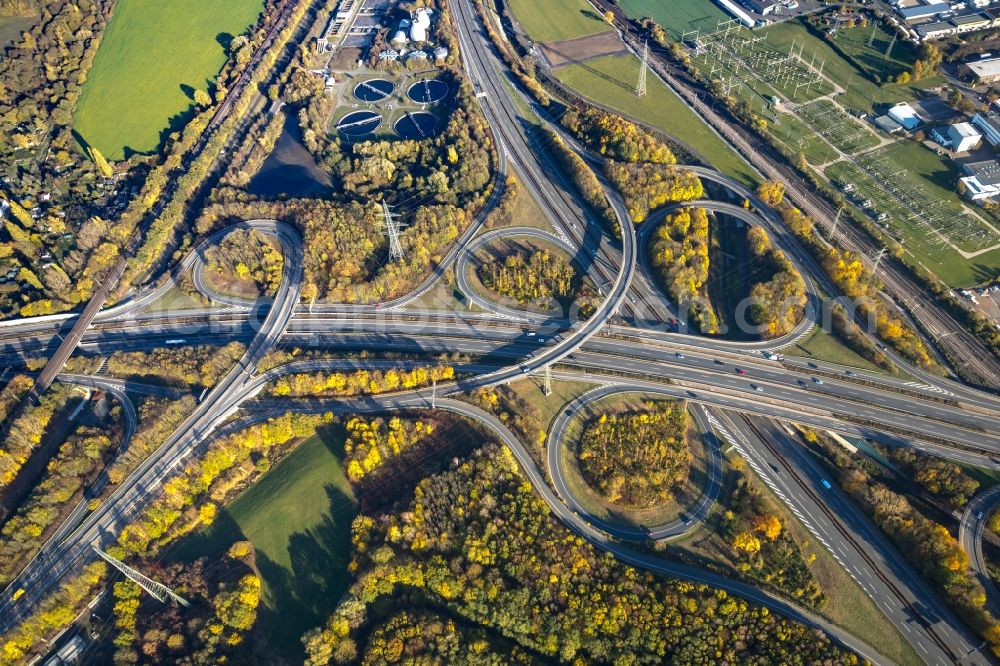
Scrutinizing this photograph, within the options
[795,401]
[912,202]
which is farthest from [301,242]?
[912,202]

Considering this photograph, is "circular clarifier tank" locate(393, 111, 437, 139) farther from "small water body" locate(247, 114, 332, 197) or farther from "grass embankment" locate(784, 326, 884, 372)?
"grass embankment" locate(784, 326, 884, 372)

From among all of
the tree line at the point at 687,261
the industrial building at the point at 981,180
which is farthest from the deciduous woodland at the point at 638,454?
the industrial building at the point at 981,180

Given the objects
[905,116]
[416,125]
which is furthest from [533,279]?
[905,116]

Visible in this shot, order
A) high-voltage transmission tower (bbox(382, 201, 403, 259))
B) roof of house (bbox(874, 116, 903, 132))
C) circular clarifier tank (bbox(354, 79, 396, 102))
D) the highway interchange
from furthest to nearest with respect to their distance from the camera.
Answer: circular clarifier tank (bbox(354, 79, 396, 102)), roof of house (bbox(874, 116, 903, 132)), high-voltage transmission tower (bbox(382, 201, 403, 259)), the highway interchange

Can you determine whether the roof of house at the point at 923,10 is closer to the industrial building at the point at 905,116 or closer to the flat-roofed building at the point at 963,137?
the industrial building at the point at 905,116

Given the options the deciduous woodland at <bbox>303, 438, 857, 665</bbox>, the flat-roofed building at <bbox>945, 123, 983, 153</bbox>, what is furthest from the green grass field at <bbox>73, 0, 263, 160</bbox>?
the flat-roofed building at <bbox>945, 123, 983, 153</bbox>

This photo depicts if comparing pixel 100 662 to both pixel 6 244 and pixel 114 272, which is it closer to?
pixel 114 272
